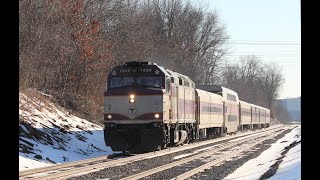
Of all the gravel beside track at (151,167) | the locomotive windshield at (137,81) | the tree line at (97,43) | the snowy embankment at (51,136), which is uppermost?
the tree line at (97,43)

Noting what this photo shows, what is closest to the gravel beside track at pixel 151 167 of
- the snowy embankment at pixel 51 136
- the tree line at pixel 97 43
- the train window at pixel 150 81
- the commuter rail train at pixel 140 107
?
the commuter rail train at pixel 140 107

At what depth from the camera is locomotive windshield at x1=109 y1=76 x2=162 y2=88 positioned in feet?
65.4

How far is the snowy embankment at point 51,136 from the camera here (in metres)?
16.9

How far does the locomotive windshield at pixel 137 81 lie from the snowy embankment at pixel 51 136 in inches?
121

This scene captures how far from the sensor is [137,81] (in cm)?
1998

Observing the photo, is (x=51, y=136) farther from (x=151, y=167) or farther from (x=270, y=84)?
(x=270, y=84)

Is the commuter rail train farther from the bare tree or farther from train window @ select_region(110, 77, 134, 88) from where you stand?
the bare tree

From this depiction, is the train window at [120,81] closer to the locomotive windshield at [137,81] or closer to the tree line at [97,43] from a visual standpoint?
the locomotive windshield at [137,81]

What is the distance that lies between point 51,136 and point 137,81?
416cm

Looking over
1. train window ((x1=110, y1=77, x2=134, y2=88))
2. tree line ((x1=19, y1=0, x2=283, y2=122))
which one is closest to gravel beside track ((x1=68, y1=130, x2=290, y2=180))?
train window ((x1=110, y1=77, x2=134, y2=88))

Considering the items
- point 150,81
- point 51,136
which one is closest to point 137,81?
point 150,81

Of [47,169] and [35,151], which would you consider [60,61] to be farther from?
[47,169]

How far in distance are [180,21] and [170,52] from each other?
7512 mm
